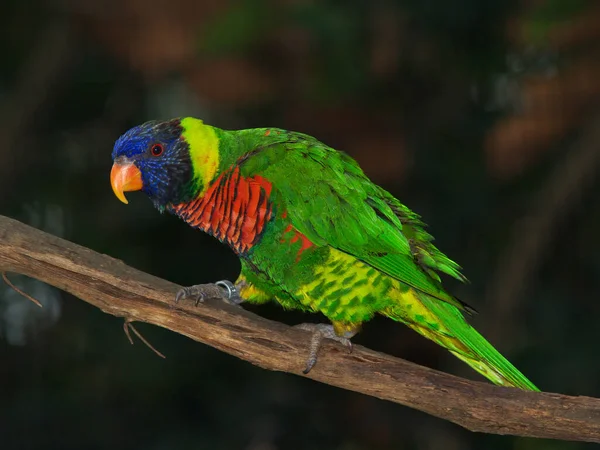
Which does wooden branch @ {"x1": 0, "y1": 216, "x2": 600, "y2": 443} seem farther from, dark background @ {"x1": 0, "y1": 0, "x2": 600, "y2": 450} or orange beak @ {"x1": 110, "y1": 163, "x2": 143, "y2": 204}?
dark background @ {"x1": 0, "y1": 0, "x2": 600, "y2": 450}

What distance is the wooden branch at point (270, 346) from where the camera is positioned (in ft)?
7.43

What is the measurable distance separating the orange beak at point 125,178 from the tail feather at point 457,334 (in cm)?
98

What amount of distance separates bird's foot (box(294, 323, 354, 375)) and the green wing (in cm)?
27

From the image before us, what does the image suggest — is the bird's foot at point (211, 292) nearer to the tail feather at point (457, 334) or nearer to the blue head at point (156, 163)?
the blue head at point (156, 163)

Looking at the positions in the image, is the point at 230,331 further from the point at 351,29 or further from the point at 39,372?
the point at 39,372

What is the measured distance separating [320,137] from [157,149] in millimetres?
2373

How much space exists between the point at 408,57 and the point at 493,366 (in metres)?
2.38

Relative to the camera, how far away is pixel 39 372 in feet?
14.3

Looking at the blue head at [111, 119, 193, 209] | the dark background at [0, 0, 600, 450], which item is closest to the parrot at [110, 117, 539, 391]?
the blue head at [111, 119, 193, 209]

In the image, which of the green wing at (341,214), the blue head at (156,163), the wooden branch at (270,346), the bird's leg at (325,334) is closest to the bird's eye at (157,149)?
the blue head at (156,163)

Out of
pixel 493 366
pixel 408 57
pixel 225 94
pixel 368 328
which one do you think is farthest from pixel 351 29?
pixel 493 366

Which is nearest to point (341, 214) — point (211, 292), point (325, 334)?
point (325, 334)

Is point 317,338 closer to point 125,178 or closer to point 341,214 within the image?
point 341,214

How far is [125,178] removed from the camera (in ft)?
8.25
